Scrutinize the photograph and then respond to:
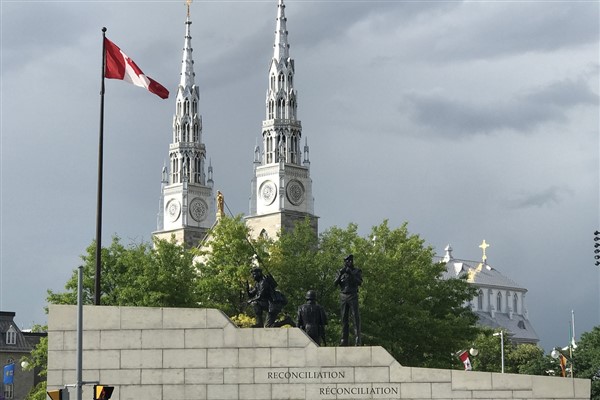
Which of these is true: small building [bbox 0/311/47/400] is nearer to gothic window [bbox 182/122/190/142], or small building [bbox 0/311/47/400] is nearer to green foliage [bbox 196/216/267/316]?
green foliage [bbox 196/216/267/316]

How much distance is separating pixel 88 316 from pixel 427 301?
3429cm

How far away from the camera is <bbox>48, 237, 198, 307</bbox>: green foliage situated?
73.4 m

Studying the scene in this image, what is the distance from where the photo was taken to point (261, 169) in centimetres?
15425

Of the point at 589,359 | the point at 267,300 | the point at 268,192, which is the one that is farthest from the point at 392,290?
the point at 268,192

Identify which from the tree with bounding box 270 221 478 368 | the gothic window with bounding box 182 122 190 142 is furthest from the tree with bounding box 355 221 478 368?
the gothic window with bounding box 182 122 190 142

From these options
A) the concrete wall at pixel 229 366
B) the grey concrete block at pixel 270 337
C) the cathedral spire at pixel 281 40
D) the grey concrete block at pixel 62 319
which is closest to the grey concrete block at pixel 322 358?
the concrete wall at pixel 229 366

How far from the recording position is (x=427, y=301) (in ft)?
258

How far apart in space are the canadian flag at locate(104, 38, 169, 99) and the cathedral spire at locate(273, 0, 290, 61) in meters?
103

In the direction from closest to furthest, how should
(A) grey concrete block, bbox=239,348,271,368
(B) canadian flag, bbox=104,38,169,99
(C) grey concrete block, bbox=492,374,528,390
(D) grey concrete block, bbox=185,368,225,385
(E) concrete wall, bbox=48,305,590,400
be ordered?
(C) grey concrete block, bbox=492,374,528,390 → (E) concrete wall, bbox=48,305,590,400 → (A) grey concrete block, bbox=239,348,271,368 → (D) grey concrete block, bbox=185,368,225,385 → (B) canadian flag, bbox=104,38,169,99

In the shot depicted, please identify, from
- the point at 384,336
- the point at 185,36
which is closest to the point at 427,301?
the point at 384,336

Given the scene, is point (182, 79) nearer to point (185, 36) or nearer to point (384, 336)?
point (185, 36)

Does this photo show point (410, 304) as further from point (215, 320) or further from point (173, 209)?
point (173, 209)

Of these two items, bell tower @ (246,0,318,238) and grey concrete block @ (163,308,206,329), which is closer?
grey concrete block @ (163,308,206,329)

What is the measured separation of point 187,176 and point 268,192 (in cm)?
1674
